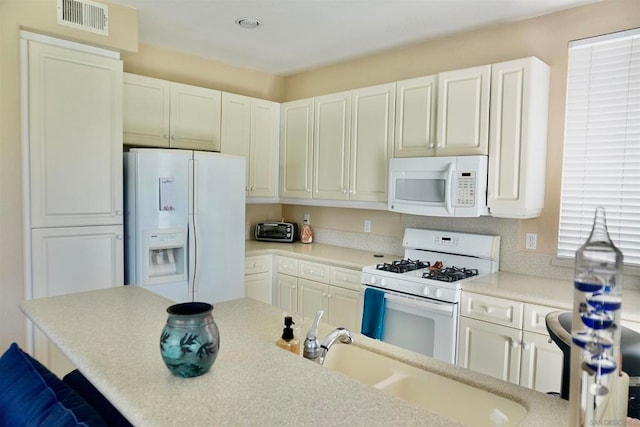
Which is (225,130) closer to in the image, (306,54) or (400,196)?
(306,54)

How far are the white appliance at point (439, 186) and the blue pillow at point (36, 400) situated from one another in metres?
2.31

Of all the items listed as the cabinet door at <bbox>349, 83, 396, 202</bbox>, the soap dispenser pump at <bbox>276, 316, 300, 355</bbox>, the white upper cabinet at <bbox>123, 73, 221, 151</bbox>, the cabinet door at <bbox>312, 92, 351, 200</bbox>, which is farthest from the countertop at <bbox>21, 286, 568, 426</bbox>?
the cabinet door at <bbox>312, 92, 351, 200</bbox>

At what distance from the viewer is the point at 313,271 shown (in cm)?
352

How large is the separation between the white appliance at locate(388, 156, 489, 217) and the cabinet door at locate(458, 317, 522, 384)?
0.70 m

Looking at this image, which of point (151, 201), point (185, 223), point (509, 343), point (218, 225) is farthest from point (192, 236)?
point (509, 343)

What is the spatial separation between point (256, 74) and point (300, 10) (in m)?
1.61

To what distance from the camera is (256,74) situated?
4348 mm

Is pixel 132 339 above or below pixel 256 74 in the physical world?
below

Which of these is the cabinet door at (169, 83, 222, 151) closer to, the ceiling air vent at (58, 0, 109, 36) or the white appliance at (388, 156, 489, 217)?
the ceiling air vent at (58, 0, 109, 36)

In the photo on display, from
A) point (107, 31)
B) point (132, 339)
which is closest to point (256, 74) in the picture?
point (107, 31)

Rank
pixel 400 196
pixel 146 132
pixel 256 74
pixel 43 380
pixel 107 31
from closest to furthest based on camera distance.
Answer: pixel 43 380 < pixel 107 31 < pixel 400 196 < pixel 146 132 < pixel 256 74

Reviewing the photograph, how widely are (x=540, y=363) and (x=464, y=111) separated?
1572 millimetres

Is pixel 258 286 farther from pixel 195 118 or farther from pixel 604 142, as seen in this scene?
pixel 604 142

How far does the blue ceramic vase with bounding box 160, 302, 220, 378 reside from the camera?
97cm
